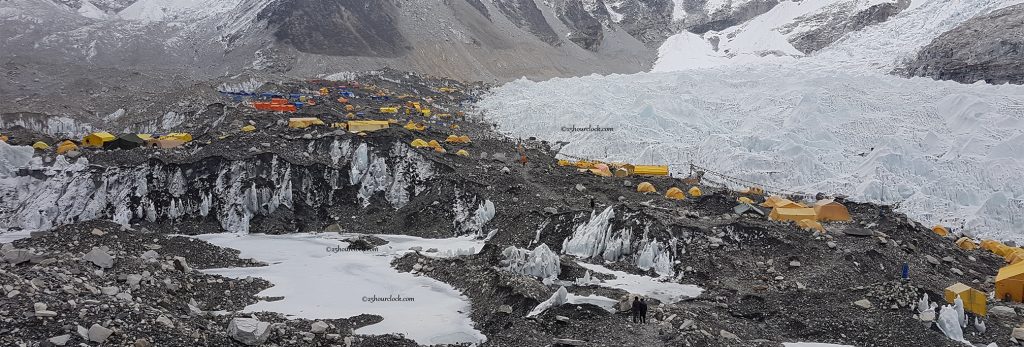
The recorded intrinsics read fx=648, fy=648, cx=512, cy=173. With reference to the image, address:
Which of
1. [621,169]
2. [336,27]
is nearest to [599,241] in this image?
[621,169]

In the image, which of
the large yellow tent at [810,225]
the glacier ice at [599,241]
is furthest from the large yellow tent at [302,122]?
the large yellow tent at [810,225]

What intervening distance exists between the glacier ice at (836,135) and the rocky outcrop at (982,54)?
22574 millimetres

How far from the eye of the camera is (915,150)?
32.7m

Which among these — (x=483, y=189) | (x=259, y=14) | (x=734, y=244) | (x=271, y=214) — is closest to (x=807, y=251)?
(x=734, y=244)

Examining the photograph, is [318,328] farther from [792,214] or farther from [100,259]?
[792,214]

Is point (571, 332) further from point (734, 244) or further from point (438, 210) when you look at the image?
point (438, 210)

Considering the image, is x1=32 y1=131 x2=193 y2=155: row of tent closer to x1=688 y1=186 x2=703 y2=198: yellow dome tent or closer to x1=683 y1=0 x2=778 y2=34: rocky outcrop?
x1=688 y1=186 x2=703 y2=198: yellow dome tent

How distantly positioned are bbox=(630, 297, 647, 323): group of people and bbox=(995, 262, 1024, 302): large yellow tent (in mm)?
10467

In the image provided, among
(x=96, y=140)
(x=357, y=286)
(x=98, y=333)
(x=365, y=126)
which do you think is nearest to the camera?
(x=98, y=333)

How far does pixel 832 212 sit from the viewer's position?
22859mm

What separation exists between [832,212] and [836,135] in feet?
50.4

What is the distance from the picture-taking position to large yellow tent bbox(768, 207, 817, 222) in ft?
73.4

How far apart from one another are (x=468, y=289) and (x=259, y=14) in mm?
86136

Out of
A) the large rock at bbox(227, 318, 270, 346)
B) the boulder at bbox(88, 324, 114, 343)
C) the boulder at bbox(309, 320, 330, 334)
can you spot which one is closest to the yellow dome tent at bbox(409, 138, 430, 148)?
the boulder at bbox(309, 320, 330, 334)
